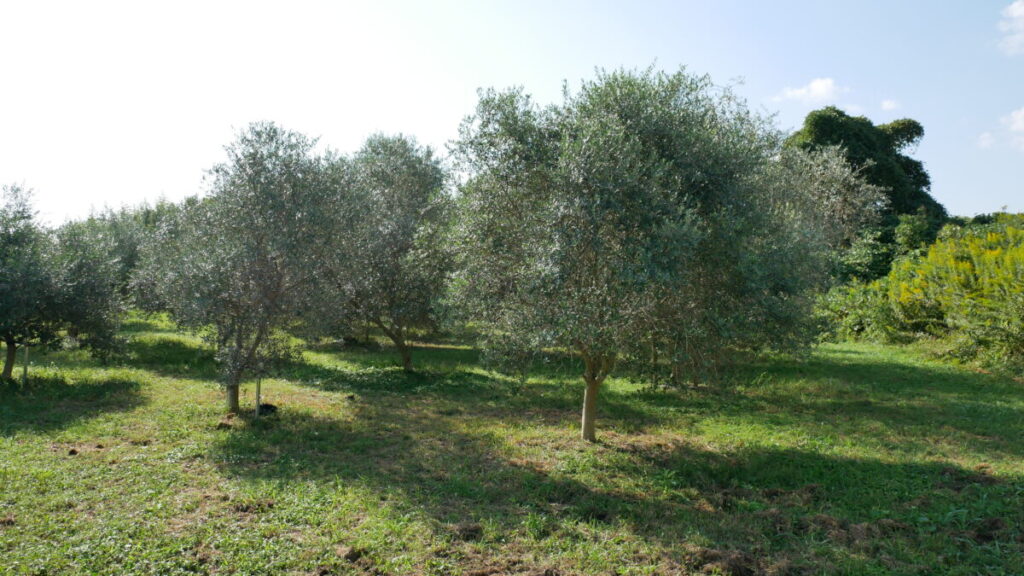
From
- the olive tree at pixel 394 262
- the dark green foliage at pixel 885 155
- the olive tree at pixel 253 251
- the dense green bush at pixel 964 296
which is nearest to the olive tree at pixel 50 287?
the olive tree at pixel 253 251

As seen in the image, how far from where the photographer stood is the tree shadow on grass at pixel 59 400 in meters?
13.0

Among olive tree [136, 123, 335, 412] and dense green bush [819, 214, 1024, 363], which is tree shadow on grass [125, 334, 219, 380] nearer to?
olive tree [136, 123, 335, 412]

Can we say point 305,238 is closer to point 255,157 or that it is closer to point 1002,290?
point 255,157

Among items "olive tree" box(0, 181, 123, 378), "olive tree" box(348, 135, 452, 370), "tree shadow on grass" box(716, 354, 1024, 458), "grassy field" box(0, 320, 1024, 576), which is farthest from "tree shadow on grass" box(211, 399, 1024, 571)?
"olive tree" box(0, 181, 123, 378)

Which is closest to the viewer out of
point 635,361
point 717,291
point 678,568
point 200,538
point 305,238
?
point 678,568

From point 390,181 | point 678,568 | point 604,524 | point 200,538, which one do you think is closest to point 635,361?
point 604,524

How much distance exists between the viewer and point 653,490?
9320 mm

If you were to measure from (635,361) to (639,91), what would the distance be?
14.7 feet

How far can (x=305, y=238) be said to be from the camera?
42.7 ft

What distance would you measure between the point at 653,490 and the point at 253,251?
8.92 meters

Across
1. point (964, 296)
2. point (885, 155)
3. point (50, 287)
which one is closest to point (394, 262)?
point (50, 287)

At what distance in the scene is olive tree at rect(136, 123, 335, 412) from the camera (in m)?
12.4

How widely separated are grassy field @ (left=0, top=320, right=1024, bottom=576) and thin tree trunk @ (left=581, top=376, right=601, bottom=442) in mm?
399

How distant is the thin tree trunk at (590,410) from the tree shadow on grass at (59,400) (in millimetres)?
10566
